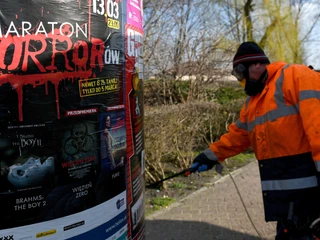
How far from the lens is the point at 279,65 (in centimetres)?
320

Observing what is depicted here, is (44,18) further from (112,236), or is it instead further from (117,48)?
(112,236)

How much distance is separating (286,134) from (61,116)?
1805mm

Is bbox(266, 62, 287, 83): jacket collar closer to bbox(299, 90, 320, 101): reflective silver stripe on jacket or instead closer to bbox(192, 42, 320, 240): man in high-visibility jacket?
bbox(192, 42, 320, 240): man in high-visibility jacket

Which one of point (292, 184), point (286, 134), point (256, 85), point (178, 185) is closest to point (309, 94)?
point (286, 134)

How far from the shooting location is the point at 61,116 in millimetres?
A: 2053

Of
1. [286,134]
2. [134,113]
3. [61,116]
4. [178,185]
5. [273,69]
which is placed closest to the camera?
[61,116]

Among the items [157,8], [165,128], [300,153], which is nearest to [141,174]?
[300,153]

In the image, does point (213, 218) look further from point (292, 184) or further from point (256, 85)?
point (256, 85)

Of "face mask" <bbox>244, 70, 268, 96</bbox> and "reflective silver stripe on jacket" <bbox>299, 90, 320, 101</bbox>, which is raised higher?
"face mask" <bbox>244, 70, 268, 96</bbox>

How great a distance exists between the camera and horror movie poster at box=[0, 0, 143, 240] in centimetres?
190

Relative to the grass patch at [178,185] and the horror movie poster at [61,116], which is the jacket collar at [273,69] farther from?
the grass patch at [178,185]

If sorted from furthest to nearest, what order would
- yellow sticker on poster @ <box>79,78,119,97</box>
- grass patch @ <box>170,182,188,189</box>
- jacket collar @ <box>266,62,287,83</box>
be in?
grass patch @ <box>170,182,188,189</box> → jacket collar @ <box>266,62,287,83</box> → yellow sticker on poster @ <box>79,78,119,97</box>

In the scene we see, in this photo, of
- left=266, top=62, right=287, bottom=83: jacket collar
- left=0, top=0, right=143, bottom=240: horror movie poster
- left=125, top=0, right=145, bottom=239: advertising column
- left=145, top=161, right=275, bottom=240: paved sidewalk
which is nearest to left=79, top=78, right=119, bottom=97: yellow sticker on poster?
left=0, top=0, right=143, bottom=240: horror movie poster

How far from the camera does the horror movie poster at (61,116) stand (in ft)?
6.24
